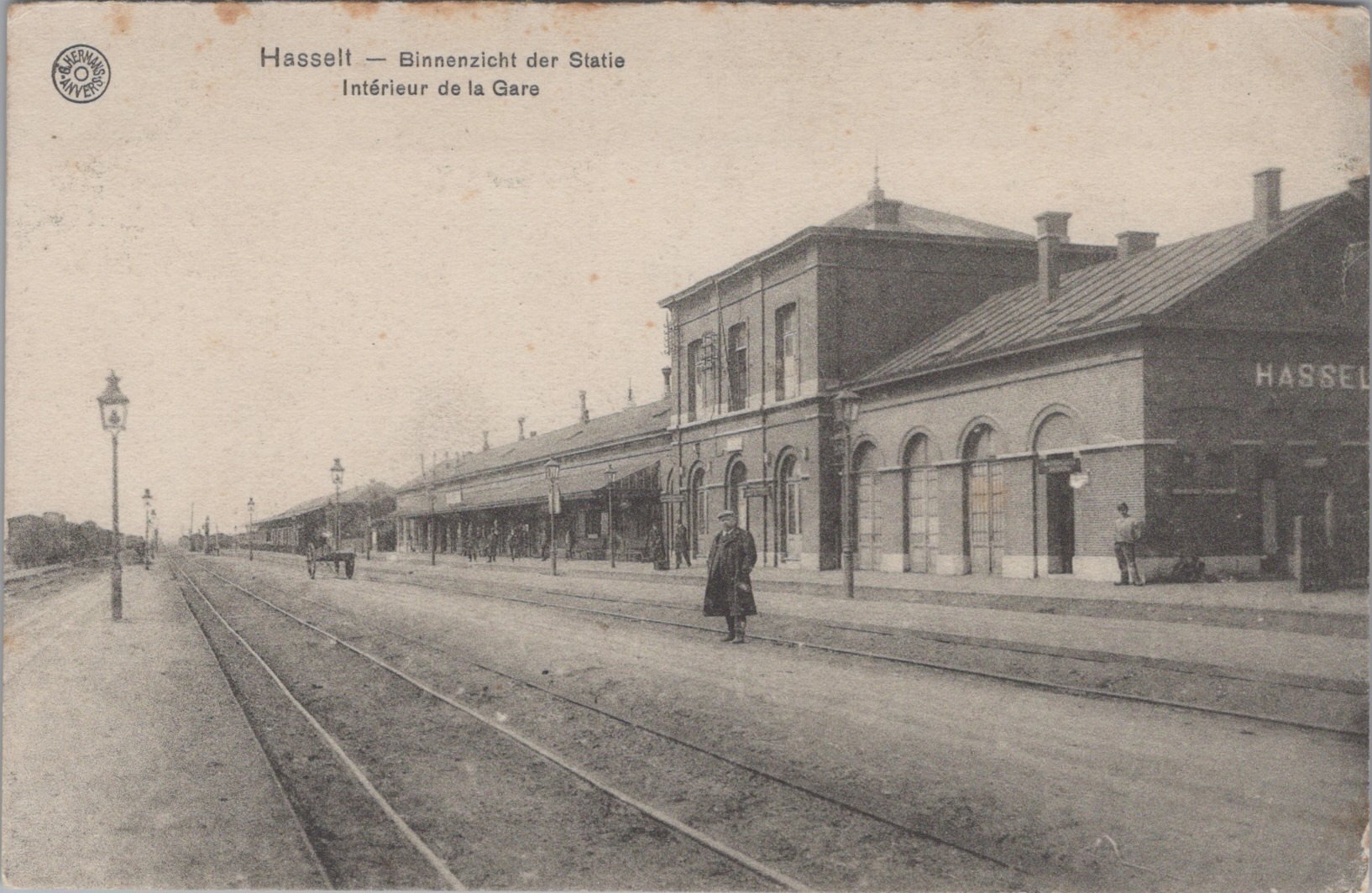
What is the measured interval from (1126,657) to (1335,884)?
532cm

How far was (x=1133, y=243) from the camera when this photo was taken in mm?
21656

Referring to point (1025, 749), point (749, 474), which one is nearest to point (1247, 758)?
point (1025, 749)

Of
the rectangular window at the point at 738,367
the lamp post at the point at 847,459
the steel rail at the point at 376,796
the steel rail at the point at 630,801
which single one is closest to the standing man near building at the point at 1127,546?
the lamp post at the point at 847,459

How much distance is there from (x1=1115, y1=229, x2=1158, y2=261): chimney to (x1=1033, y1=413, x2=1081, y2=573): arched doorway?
4.94 m

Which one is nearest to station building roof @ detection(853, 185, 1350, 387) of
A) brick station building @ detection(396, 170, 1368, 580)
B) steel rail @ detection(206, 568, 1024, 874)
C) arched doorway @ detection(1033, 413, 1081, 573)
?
brick station building @ detection(396, 170, 1368, 580)

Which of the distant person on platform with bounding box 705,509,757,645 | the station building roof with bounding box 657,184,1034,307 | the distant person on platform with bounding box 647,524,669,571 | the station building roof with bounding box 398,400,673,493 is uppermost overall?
the station building roof with bounding box 657,184,1034,307

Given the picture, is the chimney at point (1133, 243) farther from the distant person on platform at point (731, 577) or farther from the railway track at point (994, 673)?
the distant person on platform at point (731, 577)

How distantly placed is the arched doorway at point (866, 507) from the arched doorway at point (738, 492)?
15.2ft

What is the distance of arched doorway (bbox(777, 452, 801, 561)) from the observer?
2747 cm

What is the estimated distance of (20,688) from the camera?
808 cm

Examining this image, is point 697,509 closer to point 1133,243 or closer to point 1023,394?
point 1023,394

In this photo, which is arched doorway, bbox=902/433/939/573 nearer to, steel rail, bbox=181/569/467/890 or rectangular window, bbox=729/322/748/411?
rectangular window, bbox=729/322/748/411

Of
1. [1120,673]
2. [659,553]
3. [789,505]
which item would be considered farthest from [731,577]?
[659,553]

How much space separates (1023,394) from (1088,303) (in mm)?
2105
